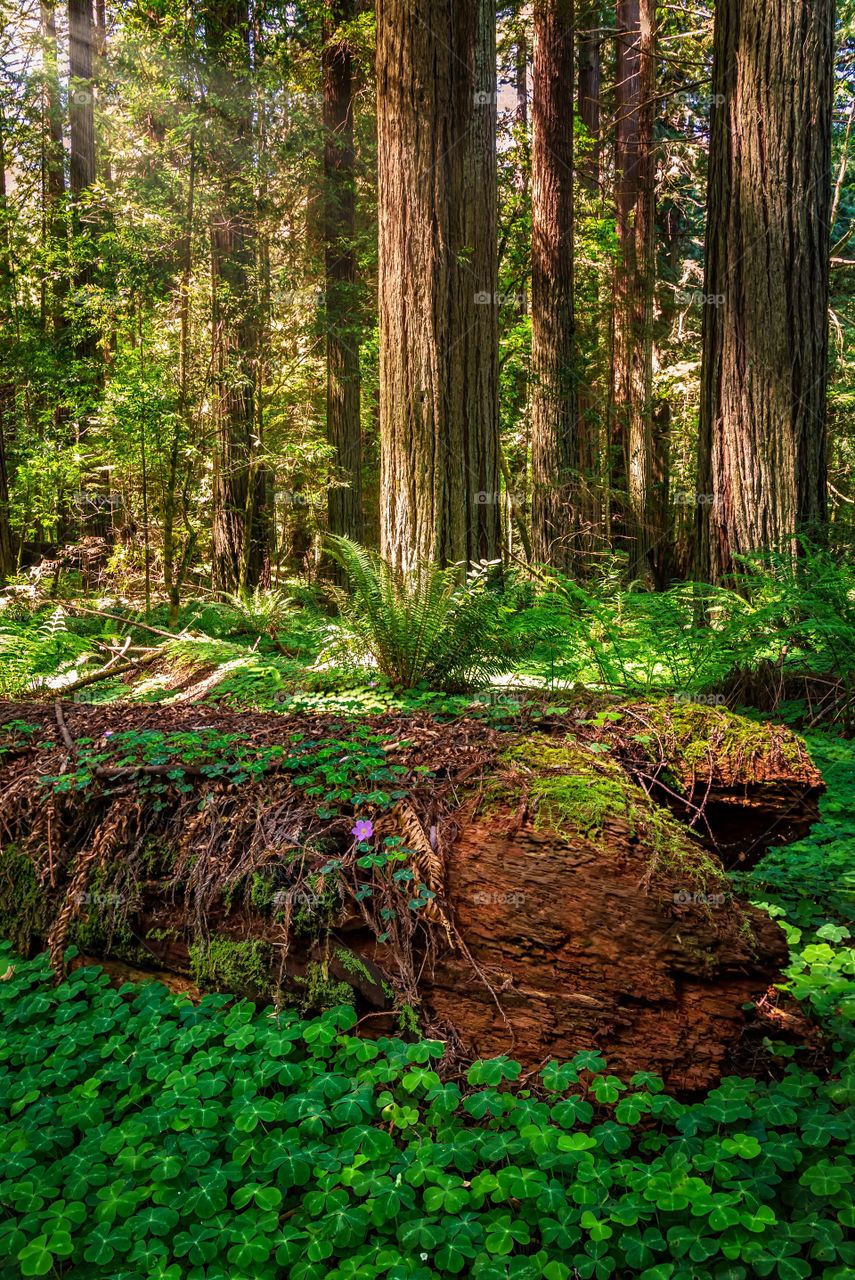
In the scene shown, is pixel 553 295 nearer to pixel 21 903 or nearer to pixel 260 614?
pixel 260 614

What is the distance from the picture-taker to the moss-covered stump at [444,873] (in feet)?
8.09

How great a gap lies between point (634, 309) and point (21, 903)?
13.7 metres

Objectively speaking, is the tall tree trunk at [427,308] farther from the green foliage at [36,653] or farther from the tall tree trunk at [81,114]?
the tall tree trunk at [81,114]

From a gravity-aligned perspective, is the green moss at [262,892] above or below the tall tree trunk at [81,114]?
below

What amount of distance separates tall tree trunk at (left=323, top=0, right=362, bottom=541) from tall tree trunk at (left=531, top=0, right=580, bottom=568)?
306 centimetres

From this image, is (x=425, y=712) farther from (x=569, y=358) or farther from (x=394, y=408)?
(x=569, y=358)

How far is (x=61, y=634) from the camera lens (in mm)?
6648

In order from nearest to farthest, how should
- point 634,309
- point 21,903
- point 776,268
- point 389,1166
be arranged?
point 389,1166, point 21,903, point 776,268, point 634,309

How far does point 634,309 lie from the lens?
13.7 metres

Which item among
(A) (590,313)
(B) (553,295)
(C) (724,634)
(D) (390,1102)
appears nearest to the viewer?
(D) (390,1102)

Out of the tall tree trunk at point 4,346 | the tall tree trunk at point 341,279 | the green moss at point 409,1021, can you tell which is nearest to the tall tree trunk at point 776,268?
the green moss at point 409,1021

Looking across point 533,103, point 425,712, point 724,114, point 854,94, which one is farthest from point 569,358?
point 425,712

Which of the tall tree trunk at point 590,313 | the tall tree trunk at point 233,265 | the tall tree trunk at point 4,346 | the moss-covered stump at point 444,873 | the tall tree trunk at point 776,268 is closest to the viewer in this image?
the moss-covered stump at point 444,873

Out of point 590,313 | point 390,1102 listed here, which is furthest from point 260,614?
point 590,313
